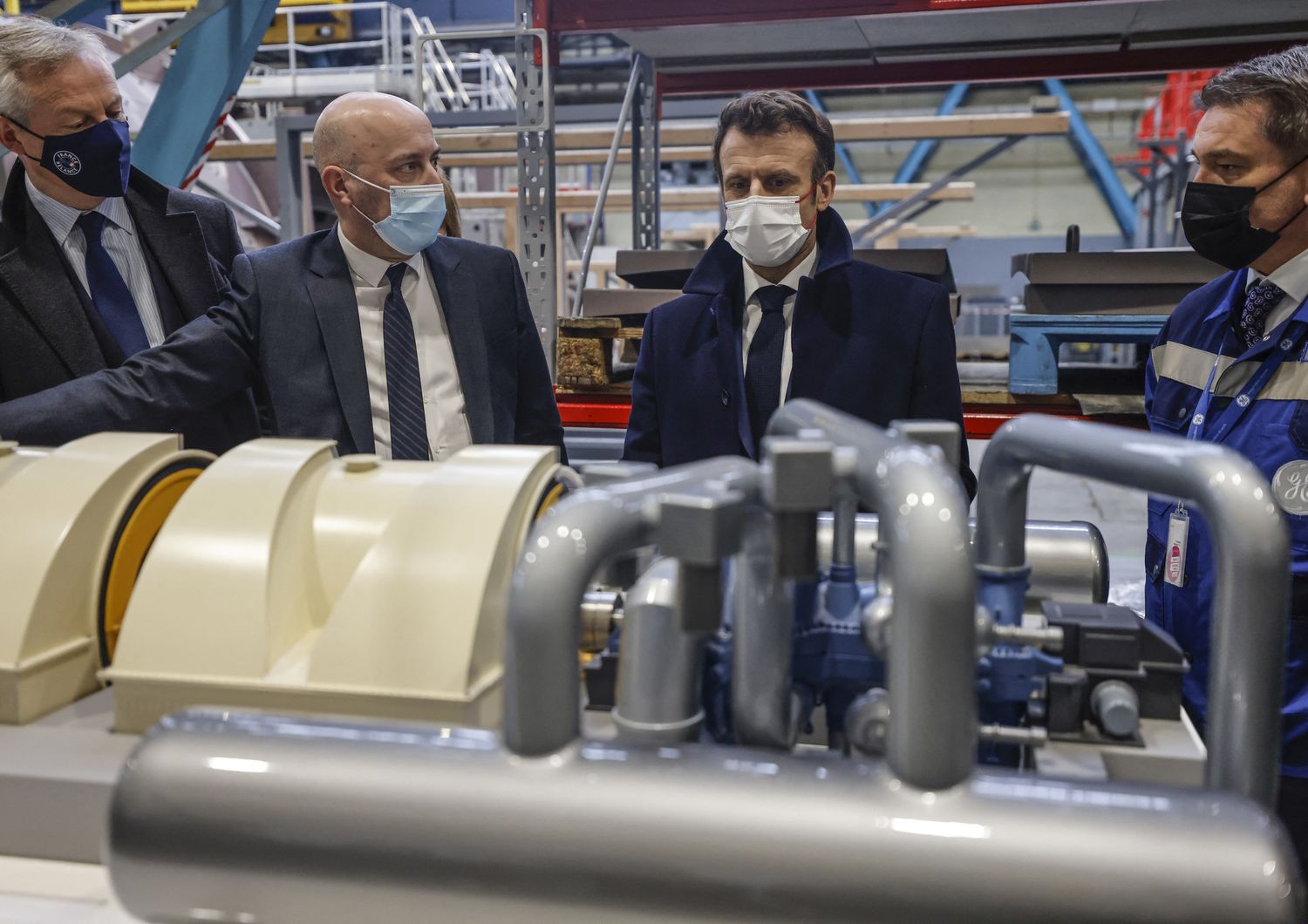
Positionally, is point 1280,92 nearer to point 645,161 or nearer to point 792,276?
point 792,276

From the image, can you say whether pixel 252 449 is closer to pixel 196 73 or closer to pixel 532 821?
pixel 532 821

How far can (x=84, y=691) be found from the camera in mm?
970

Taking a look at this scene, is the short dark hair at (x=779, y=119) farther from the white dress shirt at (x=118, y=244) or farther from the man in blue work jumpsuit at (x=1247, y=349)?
the white dress shirt at (x=118, y=244)

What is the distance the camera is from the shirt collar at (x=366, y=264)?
71.7 inches

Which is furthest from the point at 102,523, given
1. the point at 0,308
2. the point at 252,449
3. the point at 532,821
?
the point at 0,308

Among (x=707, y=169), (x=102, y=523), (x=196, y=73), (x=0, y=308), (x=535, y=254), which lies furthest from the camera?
(x=707, y=169)

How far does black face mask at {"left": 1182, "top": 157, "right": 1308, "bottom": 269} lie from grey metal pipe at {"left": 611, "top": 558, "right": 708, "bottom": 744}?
54.6 inches

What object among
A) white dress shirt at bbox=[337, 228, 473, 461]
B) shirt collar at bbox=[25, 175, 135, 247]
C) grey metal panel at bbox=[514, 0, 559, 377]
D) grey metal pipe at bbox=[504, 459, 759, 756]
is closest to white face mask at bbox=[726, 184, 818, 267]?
white dress shirt at bbox=[337, 228, 473, 461]

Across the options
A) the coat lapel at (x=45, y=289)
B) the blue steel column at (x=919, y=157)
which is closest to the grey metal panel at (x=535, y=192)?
the coat lapel at (x=45, y=289)

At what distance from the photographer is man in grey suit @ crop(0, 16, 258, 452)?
65.4 inches

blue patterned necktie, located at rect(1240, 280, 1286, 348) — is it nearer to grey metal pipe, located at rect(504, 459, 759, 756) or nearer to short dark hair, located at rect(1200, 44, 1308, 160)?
short dark hair, located at rect(1200, 44, 1308, 160)

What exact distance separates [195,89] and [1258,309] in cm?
348

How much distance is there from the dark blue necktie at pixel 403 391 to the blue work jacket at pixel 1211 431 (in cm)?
120

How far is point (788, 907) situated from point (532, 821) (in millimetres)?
147
